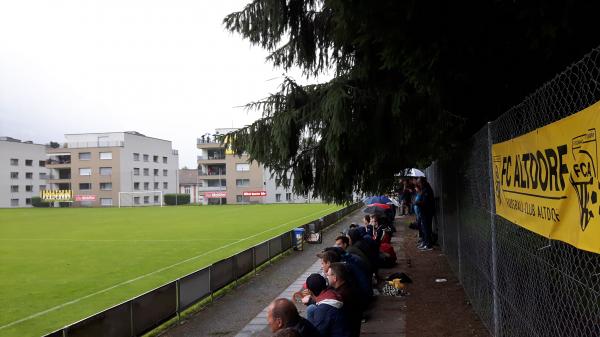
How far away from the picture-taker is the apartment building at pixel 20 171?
96125mm

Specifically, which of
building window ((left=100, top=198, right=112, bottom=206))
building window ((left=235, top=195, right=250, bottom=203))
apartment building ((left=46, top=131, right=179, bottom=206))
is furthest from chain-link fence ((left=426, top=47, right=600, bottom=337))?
building window ((left=100, top=198, right=112, bottom=206))

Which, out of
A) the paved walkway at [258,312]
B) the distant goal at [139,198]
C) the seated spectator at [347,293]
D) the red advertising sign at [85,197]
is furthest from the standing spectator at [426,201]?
the red advertising sign at [85,197]

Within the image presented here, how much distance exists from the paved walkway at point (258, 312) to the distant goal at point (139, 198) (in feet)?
266

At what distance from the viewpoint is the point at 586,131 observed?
2.24m

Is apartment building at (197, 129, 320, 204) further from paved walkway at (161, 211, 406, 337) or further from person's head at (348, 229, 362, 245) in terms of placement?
person's head at (348, 229, 362, 245)

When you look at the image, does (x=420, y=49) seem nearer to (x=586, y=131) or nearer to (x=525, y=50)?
(x=525, y=50)

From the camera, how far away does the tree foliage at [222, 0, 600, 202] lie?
4648 millimetres

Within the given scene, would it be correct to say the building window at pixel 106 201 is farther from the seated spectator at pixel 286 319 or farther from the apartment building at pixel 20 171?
the seated spectator at pixel 286 319

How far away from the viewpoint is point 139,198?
9762 cm

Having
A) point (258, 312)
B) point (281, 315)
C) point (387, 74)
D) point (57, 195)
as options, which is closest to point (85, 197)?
point (57, 195)

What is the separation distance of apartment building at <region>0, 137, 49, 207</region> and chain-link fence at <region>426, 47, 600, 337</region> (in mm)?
104168

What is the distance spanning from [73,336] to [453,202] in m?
5.99

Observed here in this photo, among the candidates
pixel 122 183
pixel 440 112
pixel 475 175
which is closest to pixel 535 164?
pixel 475 175

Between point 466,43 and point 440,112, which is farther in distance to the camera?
point 440,112
